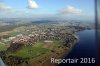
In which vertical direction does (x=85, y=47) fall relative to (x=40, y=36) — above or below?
below

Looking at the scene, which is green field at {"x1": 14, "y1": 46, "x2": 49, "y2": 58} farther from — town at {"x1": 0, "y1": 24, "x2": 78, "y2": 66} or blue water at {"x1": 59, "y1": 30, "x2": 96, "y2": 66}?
blue water at {"x1": 59, "y1": 30, "x2": 96, "y2": 66}

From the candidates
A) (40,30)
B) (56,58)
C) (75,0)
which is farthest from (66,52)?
(75,0)

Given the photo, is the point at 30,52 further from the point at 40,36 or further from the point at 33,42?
the point at 40,36

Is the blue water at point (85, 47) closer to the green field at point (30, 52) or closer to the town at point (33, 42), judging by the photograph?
the town at point (33, 42)

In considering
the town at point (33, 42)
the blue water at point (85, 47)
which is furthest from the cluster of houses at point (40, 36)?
the blue water at point (85, 47)

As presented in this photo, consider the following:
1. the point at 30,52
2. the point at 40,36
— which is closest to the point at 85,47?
the point at 40,36

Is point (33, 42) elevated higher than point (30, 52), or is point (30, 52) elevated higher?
point (33, 42)

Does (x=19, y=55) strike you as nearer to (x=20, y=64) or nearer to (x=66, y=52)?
(x=20, y=64)

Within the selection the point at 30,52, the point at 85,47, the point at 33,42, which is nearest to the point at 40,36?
the point at 33,42

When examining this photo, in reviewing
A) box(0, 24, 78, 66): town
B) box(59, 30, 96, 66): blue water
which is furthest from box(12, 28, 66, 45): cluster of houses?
box(59, 30, 96, 66): blue water
